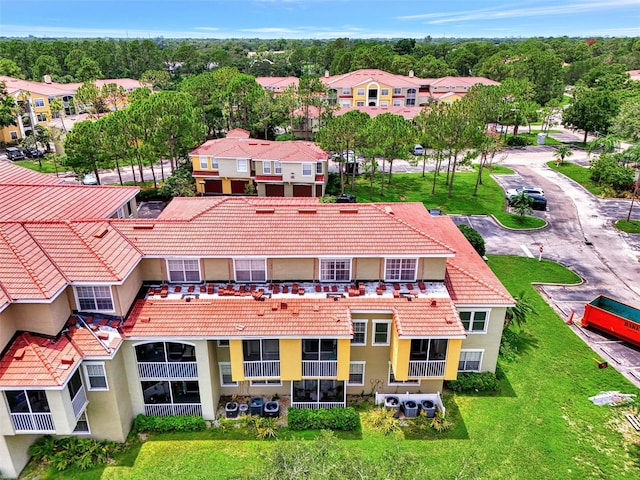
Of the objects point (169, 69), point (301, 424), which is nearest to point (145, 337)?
point (301, 424)

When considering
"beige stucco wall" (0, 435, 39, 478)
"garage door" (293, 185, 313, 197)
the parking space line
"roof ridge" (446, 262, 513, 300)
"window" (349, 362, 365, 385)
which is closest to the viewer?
"beige stucco wall" (0, 435, 39, 478)

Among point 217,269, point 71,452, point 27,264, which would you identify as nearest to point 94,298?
point 27,264

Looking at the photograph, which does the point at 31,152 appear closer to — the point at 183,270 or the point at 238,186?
the point at 238,186

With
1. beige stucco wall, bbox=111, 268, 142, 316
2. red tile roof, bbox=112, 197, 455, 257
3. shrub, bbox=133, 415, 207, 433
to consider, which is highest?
red tile roof, bbox=112, 197, 455, 257

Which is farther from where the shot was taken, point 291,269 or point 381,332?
point 291,269

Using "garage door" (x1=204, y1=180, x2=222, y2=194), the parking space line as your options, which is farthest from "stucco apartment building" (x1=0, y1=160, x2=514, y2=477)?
"garage door" (x1=204, y1=180, x2=222, y2=194)

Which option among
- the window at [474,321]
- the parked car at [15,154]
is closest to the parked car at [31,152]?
the parked car at [15,154]

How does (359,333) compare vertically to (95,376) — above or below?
above

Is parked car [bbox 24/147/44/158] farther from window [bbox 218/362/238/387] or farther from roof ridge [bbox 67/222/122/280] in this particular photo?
window [bbox 218/362/238/387]
